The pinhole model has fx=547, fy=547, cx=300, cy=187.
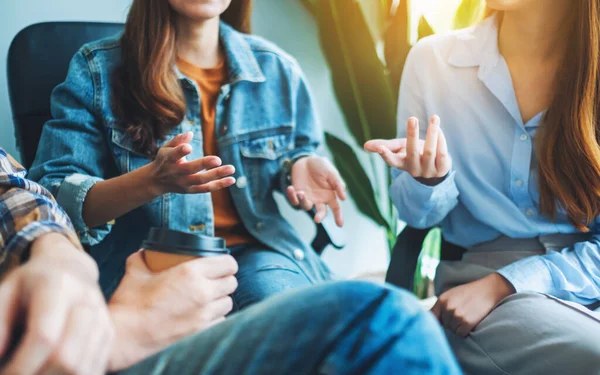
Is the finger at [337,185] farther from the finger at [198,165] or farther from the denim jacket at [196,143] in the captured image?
the finger at [198,165]

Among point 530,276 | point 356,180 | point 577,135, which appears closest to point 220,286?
point 530,276

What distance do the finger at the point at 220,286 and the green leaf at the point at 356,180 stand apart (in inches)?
36.4

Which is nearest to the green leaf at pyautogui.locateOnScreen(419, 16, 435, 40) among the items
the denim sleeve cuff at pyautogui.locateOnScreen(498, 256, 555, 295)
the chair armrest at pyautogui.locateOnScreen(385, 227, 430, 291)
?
the chair armrest at pyautogui.locateOnScreen(385, 227, 430, 291)

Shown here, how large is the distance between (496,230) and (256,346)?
652mm

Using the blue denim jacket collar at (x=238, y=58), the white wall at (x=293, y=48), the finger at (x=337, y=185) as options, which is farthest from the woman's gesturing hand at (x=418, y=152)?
the white wall at (x=293, y=48)

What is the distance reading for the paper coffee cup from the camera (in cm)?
52

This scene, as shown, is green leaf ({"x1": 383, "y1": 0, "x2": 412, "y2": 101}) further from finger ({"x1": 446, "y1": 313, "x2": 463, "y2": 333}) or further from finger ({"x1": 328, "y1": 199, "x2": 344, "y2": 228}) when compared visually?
finger ({"x1": 446, "y1": 313, "x2": 463, "y2": 333})

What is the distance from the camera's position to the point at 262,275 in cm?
95

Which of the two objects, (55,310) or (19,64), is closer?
(55,310)

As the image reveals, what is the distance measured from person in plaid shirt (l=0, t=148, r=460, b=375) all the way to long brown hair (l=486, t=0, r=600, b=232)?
0.55 meters

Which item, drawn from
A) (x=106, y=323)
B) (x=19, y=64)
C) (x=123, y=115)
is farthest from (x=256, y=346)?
(x=19, y=64)

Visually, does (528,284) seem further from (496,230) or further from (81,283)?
(81,283)

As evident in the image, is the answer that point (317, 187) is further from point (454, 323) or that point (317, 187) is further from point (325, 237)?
point (454, 323)

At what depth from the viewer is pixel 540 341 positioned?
0.74m
